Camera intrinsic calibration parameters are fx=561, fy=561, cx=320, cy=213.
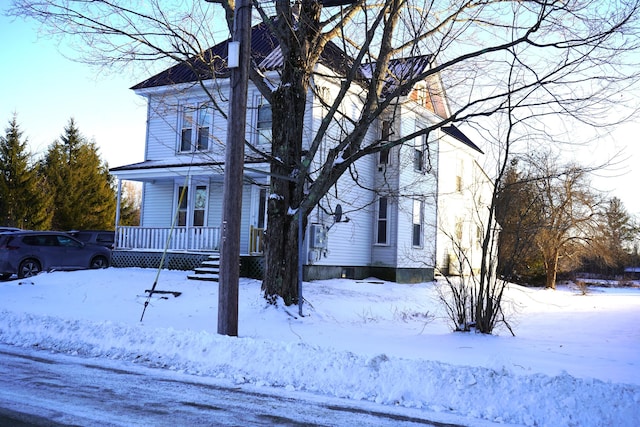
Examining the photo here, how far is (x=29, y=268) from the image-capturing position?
1819cm

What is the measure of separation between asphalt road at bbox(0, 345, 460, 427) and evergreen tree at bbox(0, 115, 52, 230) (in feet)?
112

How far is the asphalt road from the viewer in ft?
15.3

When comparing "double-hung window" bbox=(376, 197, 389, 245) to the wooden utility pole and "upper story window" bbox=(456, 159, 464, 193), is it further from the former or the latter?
the wooden utility pole

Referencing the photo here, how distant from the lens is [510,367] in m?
6.18

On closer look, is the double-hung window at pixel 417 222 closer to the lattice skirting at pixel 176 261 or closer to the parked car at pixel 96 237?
the lattice skirting at pixel 176 261

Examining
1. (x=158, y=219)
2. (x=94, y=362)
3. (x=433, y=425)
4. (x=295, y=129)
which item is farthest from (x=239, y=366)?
(x=158, y=219)

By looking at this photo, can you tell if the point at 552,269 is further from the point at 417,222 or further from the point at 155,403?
the point at 155,403

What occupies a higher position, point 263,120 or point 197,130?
point 263,120

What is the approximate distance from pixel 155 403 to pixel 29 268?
15201 mm

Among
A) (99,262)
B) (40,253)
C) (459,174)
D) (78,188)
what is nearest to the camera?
(40,253)

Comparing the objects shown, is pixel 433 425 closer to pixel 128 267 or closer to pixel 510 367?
pixel 510 367

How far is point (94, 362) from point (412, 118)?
17699mm

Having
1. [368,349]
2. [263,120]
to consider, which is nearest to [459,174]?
[263,120]

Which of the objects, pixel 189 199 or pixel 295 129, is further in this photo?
pixel 189 199
